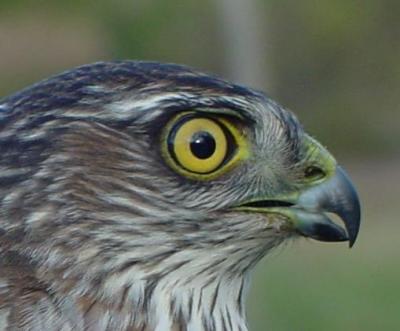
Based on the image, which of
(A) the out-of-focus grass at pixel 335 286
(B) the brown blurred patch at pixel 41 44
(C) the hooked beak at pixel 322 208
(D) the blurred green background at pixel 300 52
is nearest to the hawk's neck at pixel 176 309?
(C) the hooked beak at pixel 322 208

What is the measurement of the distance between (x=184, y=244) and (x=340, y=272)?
13129 mm

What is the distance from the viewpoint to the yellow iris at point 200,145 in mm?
4523

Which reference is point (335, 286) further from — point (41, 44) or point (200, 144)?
point (41, 44)

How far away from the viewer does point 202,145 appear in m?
4.56

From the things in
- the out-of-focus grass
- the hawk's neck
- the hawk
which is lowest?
the out-of-focus grass

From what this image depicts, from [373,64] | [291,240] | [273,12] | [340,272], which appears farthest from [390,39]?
[291,240]

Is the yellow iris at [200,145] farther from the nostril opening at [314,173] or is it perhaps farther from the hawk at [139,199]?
the nostril opening at [314,173]

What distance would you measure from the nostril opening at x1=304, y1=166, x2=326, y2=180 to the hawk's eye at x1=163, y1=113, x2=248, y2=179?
26 centimetres

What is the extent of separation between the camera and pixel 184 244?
462 centimetres

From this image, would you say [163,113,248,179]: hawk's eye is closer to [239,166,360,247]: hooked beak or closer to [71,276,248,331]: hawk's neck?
[239,166,360,247]: hooked beak

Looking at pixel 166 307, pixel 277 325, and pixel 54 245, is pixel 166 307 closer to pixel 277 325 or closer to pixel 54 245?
pixel 54 245

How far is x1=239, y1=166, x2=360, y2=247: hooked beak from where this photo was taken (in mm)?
4723

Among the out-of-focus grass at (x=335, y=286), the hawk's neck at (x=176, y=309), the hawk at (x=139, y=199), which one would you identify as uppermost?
the hawk at (x=139, y=199)

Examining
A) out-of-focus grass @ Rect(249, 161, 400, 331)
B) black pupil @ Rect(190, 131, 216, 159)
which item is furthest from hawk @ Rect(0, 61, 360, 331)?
out-of-focus grass @ Rect(249, 161, 400, 331)
